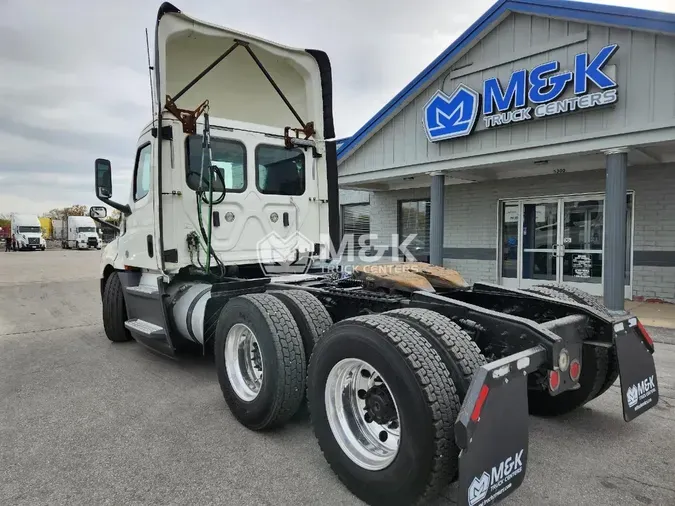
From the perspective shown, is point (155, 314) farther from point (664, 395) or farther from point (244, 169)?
point (664, 395)

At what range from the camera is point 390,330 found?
2453 millimetres

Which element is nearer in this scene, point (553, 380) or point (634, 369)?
point (553, 380)

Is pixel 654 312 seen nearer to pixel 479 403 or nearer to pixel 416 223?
pixel 416 223

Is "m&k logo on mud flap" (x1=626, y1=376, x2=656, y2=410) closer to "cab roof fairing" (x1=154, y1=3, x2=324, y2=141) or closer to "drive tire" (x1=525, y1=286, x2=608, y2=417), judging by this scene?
"drive tire" (x1=525, y1=286, x2=608, y2=417)

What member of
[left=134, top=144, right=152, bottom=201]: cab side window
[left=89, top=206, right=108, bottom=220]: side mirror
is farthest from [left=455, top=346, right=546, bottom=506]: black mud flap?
[left=89, top=206, right=108, bottom=220]: side mirror

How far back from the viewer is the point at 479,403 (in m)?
2.06

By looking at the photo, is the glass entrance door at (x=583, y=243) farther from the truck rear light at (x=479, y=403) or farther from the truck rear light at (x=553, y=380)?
the truck rear light at (x=479, y=403)

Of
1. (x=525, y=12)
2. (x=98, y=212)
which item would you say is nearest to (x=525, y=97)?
(x=525, y=12)

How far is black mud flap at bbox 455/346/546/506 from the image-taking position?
79.0 inches

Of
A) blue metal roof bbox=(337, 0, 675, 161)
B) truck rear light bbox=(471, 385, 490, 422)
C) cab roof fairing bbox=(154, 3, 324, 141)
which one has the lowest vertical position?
truck rear light bbox=(471, 385, 490, 422)

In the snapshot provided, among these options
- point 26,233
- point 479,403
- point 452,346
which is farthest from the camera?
point 26,233

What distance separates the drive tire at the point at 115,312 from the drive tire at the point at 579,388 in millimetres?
Answer: 5049

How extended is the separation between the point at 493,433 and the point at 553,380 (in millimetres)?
688

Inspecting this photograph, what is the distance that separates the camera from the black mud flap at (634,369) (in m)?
2.88
